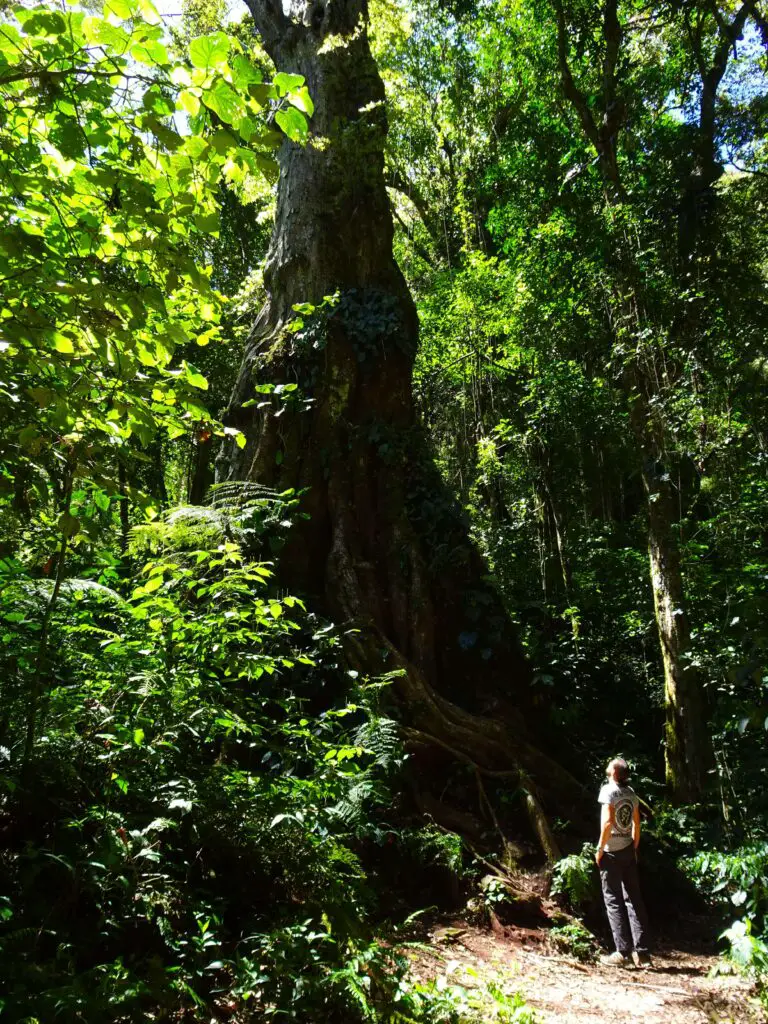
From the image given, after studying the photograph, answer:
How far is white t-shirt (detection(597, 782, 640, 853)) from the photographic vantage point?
16.0ft

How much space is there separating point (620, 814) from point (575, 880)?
1.88 feet

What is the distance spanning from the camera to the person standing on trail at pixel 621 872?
15.0 ft

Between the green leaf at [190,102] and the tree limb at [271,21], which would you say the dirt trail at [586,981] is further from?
the tree limb at [271,21]

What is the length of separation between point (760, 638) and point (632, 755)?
3983 mm

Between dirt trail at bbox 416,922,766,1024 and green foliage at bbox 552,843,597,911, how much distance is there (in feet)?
1.20

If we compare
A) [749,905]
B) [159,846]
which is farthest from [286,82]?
[749,905]

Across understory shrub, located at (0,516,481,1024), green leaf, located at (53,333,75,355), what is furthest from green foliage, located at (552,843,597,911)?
green leaf, located at (53,333,75,355)

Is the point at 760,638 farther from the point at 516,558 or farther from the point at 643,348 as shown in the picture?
the point at 516,558

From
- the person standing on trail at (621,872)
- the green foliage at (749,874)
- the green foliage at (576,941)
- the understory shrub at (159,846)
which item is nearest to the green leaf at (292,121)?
the understory shrub at (159,846)

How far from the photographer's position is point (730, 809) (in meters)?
6.29

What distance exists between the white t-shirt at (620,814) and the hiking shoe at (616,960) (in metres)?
0.64

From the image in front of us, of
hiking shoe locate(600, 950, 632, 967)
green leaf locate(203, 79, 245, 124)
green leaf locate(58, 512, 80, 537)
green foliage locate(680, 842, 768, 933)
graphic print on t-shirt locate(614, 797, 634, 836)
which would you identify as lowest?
hiking shoe locate(600, 950, 632, 967)

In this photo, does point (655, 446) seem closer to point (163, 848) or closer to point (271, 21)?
point (163, 848)

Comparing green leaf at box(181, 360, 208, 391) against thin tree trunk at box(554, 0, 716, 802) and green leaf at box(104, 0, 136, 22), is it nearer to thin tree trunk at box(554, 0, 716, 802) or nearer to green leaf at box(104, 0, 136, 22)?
green leaf at box(104, 0, 136, 22)
